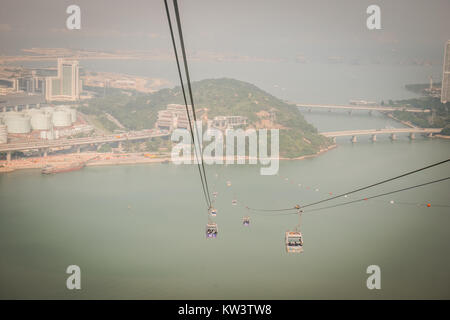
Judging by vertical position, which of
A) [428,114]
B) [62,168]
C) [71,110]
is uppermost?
[71,110]

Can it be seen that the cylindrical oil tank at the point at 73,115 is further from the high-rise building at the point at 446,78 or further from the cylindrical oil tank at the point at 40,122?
the high-rise building at the point at 446,78

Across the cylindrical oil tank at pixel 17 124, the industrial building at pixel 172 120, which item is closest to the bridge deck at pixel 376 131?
the industrial building at pixel 172 120

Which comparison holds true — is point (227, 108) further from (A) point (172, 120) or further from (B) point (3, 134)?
(B) point (3, 134)

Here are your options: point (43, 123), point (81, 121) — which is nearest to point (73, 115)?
point (81, 121)

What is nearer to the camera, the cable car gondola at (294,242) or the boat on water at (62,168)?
the cable car gondola at (294,242)

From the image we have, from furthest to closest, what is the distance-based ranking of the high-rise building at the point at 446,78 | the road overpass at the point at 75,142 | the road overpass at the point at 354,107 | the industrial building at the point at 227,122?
1. the road overpass at the point at 354,107
2. the high-rise building at the point at 446,78
3. the industrial building at the point at 227,122
4. the road overpass at the point at 75,142

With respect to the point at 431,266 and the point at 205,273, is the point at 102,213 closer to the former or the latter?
the point at 205,273
